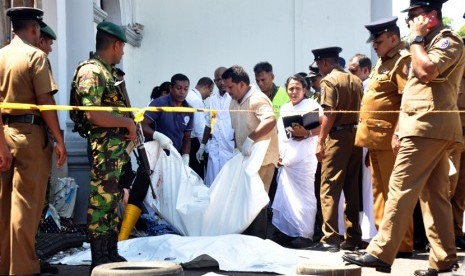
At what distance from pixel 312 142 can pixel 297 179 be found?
0.42 m

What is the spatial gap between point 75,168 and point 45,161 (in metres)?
3.84

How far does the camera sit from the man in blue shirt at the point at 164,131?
8.48 metres

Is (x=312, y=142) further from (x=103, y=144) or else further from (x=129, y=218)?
(x=103, y=144)

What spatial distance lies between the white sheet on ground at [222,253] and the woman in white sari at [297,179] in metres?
0.91

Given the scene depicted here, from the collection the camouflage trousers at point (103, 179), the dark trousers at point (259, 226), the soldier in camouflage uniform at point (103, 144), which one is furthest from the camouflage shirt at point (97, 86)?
the dark trousers at point (259, 226)

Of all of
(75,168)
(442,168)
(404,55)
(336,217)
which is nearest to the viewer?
(442,168)

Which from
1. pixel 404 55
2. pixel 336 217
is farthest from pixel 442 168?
pixel 336 217

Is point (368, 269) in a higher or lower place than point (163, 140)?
lower

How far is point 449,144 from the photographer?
6.21 m

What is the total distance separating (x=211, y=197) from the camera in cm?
856

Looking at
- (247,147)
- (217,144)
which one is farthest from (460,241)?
(217,144)

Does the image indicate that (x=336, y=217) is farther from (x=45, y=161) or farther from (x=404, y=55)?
(x=45, y=161)

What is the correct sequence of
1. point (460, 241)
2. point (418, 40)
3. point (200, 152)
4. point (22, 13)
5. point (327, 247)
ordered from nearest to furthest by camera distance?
point (418, 40), point (22, 13), point (460, 241), point (327, 247), point (200, 152)

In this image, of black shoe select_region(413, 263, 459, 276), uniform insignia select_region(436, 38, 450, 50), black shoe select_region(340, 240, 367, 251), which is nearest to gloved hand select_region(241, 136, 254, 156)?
black shoe select_region(340, 240, 367, 251)
